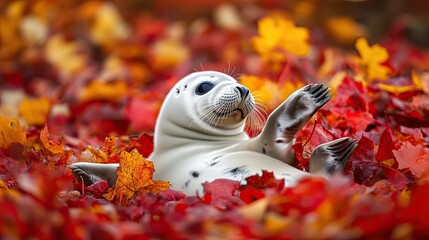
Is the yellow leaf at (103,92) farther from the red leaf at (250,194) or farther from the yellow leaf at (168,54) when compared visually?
the red leaf at (250,194)

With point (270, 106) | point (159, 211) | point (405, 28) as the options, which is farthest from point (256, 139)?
point (405, 28)

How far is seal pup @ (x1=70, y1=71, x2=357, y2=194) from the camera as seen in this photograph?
7.87ft

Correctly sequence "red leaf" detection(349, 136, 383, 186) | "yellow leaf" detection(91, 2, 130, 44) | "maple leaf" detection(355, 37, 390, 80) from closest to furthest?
1. "red leaf" detection(349, 136, 383, 186)
2. "maple leaf" detection(355, 37, 390, 80)
3. "yellow leaf" detection(91, 2, 130, 44)

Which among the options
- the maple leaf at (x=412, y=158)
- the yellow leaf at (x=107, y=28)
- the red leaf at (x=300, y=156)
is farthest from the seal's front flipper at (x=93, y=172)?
the yellow leaf at (x=107, y=28)

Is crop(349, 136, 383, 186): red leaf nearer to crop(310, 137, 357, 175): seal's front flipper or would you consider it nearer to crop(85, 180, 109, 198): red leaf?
crop(310, 137, 357, 175): seal's front flipper

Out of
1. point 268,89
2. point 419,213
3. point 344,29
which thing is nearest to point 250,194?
point 419,213

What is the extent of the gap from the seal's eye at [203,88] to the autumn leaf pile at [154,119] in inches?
11.7

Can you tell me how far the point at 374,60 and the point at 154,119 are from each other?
52.4 inches

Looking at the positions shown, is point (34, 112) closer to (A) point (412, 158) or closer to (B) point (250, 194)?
(B) point (250, 194)

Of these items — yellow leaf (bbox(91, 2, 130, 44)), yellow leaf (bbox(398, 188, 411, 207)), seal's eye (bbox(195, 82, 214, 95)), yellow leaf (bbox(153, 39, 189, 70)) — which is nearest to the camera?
yellow leaf (bbox(398, 188, 411, 207))

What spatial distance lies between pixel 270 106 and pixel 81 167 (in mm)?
1156

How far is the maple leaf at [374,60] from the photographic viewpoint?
3.47 metres

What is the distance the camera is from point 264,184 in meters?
2.31

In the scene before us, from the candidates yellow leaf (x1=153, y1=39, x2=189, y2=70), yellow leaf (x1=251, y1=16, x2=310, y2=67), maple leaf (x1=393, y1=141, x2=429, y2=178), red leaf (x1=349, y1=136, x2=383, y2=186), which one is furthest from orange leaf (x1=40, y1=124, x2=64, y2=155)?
yellow leaf (x1=153, y1=39, x2=189, y2=70)
